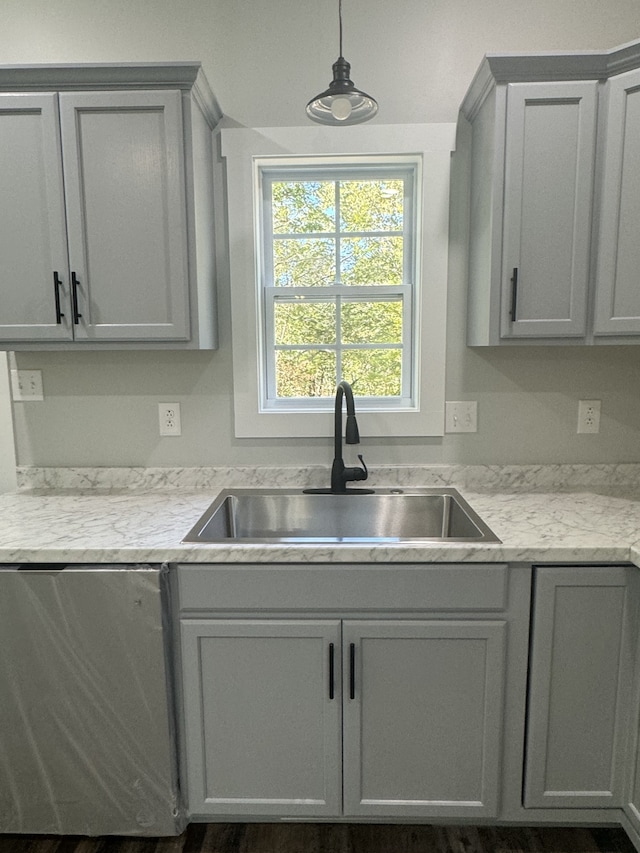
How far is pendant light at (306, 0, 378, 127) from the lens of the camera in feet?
4.44

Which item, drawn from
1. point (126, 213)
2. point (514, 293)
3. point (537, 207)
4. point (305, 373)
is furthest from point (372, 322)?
point (126, 213)

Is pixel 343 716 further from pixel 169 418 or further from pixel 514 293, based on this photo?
pixel 514 293

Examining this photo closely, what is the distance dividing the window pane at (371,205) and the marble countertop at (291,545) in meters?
0.98

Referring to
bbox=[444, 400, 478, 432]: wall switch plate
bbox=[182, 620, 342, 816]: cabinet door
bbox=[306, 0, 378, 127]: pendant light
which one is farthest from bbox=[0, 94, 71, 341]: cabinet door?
bbox=[444, 400, 478, 432]: wall switch plate

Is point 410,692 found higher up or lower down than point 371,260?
lower down

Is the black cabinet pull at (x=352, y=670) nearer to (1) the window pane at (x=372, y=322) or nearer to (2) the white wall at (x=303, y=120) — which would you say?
(2) the white wall at (x=303, y=120)

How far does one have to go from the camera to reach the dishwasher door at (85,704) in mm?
1382

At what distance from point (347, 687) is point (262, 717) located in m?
0.26

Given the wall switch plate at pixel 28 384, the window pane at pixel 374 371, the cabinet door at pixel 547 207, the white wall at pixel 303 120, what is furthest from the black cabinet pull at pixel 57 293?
the cabinet door at pixel 547 207

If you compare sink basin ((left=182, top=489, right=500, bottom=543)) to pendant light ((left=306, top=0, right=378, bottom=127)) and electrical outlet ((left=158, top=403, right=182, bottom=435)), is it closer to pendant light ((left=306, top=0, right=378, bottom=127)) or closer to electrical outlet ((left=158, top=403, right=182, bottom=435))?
electrical outlet ((left=158, top=403, right=182, bottom=435))

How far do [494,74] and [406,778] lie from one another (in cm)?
210

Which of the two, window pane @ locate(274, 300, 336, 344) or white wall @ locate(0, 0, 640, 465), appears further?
window pane @ locate(274, 300, 336, 344)

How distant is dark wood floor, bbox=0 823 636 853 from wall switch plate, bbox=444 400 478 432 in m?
1.30

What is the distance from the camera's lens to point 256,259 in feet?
6.43
